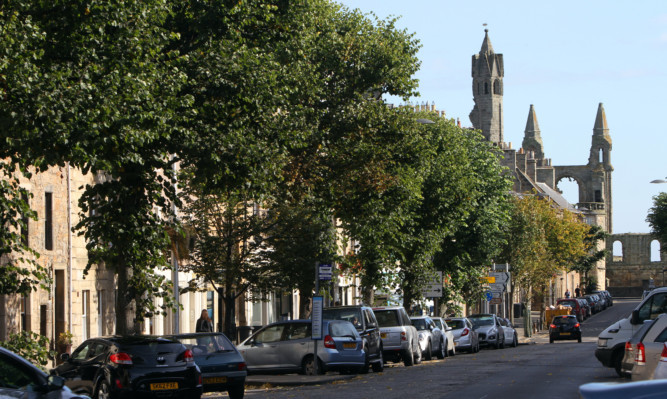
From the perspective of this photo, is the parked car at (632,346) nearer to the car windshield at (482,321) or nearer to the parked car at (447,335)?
the parked car at (447,335)

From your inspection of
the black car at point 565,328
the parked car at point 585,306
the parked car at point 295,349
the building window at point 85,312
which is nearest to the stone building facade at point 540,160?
the parked car at point 585,306

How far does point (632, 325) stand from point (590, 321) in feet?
197

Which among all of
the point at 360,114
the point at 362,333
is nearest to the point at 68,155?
the point at 362,333

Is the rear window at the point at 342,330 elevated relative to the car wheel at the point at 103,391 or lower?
elevated

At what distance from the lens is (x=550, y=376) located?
24.5m

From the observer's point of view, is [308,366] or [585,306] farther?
[585,306]

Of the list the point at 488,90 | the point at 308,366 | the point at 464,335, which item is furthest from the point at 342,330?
the point at 488,90

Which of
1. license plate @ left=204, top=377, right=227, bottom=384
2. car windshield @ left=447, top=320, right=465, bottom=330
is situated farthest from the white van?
car windshield @ left=447, top=320, right=465, bottom=330

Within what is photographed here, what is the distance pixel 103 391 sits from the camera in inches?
714

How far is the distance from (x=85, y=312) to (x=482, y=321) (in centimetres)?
2214

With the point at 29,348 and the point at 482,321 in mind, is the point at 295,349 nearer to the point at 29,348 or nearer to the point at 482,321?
the point at 29,348

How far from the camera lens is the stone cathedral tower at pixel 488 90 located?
151m

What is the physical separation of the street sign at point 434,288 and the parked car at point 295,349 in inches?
787

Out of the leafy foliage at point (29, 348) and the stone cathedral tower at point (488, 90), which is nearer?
the leafy foliage at point (29, 348)
